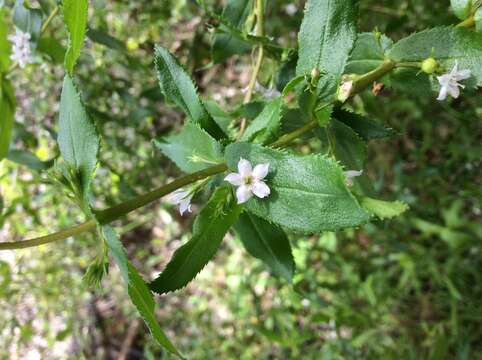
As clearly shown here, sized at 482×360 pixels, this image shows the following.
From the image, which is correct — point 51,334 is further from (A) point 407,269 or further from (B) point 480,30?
(B) point 480,30

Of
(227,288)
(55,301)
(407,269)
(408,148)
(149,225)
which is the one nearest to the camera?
(407,269)

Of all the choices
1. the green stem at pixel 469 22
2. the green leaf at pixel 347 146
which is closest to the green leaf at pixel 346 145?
the green leaf at pixel 347 146

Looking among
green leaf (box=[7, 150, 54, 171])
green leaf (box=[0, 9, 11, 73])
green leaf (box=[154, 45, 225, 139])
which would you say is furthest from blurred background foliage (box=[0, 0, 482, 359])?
green leaf (box=[154, 45, 225, 139])

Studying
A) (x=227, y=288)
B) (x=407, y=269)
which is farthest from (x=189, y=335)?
(x=407, y=269)

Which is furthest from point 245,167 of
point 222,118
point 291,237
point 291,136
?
point 291,237

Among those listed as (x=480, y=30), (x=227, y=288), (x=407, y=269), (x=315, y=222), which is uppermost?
(x=480, y=30)

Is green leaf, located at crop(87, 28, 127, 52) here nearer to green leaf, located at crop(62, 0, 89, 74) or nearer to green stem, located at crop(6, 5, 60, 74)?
green stem, located at crop(6, 5, 60, 74)
